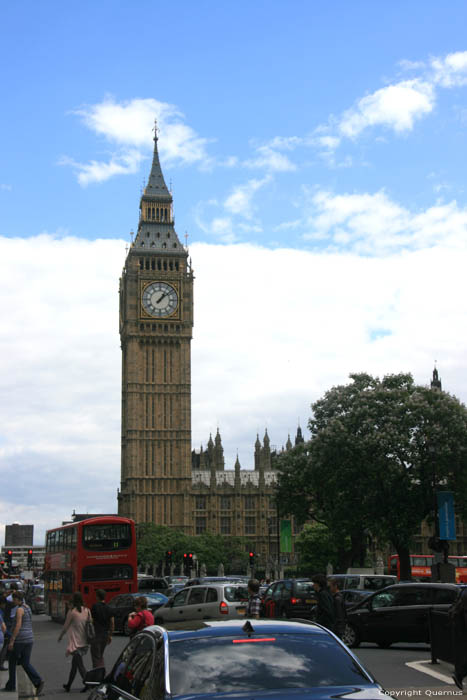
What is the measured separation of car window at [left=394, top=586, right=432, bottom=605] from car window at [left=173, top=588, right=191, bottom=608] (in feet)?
21.2

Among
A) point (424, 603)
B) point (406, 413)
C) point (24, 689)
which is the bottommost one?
point (24, 689)

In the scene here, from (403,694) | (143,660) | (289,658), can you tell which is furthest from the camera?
(403,694)

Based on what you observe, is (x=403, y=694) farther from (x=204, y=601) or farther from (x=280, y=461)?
(x=280, y=461)

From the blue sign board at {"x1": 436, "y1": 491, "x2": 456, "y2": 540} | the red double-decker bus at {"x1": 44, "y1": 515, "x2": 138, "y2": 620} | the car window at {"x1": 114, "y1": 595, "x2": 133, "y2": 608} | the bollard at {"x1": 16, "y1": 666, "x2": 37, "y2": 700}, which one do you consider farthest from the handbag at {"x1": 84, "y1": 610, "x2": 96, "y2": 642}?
the blue sign board at {"x1": 436, "y1": 491, "x2": 456, "y2": 540}

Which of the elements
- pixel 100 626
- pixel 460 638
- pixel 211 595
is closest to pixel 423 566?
pixel 211 595

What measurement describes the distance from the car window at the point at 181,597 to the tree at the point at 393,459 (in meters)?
19.4

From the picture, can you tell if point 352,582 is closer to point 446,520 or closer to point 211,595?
point 446,520

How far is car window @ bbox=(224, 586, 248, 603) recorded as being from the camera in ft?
77.2

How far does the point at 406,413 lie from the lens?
4419 cm

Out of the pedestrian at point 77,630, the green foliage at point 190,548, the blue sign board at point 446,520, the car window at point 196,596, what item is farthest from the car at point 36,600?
the green foliage at point 190,548

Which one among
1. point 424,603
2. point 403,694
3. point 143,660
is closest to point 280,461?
point 424,603

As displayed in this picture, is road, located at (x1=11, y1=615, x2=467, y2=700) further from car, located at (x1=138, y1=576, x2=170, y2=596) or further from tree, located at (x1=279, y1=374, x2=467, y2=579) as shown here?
tree, located at (x1=279, y1=374, x2=467, y2=579)

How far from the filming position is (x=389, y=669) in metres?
16.5

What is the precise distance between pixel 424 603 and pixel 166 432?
304 ft
